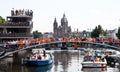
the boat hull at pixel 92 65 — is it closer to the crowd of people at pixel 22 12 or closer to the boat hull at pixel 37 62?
the boat hull at pixel 37 62

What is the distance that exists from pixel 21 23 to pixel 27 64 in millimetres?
30805

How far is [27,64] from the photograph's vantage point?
79.6m

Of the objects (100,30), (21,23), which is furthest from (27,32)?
(100,30)

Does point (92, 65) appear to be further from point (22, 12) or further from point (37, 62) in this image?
point (22, 12)

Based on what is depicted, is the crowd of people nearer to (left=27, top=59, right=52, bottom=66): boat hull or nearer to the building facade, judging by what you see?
the building facade

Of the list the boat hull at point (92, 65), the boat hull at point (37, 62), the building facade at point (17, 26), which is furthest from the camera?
the building facade at point (17, 26)

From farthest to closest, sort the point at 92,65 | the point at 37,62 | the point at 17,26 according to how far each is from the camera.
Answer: the point at 17,26 → the point at 37,62 → the point at 92,65

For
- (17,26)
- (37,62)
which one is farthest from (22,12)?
(37,62)

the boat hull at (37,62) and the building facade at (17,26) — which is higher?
the building facade at (17,26)

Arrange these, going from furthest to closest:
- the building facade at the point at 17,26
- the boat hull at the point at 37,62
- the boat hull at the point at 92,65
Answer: the building facade at the point at 17,26 < the boat hull at the point at 37,62 < the boat hull at the point at 92,65

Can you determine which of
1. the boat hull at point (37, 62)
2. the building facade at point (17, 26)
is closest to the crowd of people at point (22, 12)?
the building facade at point (17, 26)

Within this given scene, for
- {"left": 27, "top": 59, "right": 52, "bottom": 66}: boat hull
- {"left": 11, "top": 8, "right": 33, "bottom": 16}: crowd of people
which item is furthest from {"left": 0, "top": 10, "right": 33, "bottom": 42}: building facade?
{"left": 27, "top": 59, "right": 52, "bottom": 66}: boat hull

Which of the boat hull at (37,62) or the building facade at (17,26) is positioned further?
the building facade at (17,26)

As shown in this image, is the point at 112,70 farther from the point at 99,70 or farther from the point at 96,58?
the point at 96,58
